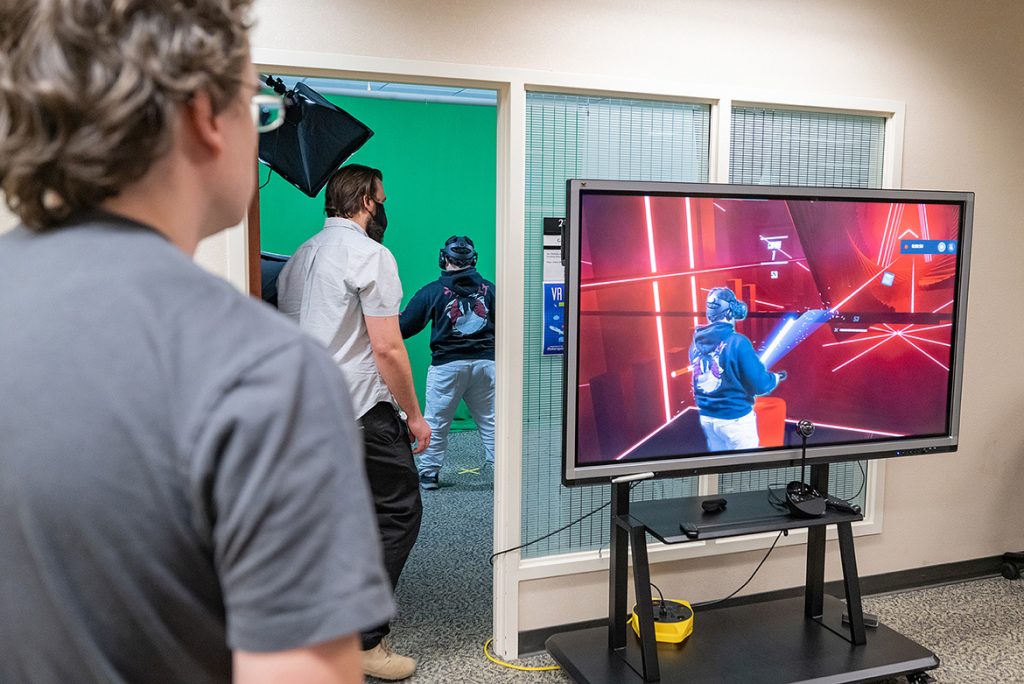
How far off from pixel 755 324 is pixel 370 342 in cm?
111

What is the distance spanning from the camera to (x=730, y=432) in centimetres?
228

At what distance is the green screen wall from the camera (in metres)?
5.83

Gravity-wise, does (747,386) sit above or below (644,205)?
below

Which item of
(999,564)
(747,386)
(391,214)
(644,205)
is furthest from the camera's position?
(391,214)

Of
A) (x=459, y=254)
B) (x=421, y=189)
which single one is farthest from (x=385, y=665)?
(x=421, y=189)

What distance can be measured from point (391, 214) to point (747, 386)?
4.10 m

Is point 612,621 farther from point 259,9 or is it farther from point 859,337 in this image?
point 259,9

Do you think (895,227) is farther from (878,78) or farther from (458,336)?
(458,336)

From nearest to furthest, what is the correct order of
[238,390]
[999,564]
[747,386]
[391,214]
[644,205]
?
[238,390] → [644,205] → [747,386] → [999,564] → [391,214]

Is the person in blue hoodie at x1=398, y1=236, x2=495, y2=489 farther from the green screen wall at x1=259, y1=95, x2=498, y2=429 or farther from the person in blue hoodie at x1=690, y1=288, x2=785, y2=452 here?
the person in blue hoodie at x1=690, y1=288, x2=785, y2=452

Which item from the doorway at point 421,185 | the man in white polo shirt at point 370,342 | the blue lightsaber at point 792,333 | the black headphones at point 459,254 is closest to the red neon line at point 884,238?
the blue lightsaber at point 792,333

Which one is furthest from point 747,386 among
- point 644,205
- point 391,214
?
point 391,214

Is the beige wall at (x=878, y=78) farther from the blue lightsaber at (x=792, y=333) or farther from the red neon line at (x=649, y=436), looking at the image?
the blue lightsaber at (x=792, y=333)

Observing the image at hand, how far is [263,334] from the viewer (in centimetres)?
50
